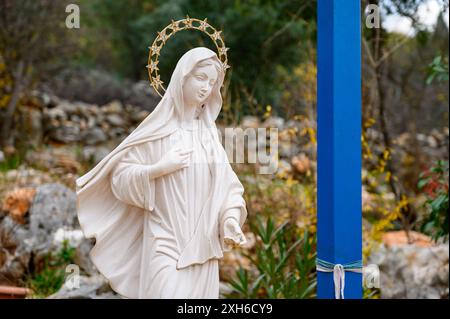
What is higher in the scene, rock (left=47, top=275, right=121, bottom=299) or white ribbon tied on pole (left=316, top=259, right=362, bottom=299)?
white ribbon tied on pole (left=316, top=259, right=362, bottom=299)

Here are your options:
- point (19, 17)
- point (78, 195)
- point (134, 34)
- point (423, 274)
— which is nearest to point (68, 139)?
point (19, 17)

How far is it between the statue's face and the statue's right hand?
276 millimetres

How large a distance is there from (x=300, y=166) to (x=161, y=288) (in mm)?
4189

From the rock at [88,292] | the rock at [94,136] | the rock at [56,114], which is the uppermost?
the rock at [56,114]

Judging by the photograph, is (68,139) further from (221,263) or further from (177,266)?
(177,266)

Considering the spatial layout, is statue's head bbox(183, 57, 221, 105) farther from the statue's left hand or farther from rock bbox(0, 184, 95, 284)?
rock bbox(0, 184, 95, 284)

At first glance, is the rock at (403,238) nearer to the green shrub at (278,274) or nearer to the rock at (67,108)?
the green shrub at (278,274)

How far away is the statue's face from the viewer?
3.33m

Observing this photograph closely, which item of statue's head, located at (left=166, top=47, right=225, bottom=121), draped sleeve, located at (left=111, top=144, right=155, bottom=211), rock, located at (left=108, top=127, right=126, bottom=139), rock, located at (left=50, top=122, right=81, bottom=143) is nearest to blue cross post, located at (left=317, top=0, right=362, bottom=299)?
statue's head, located at (left=166, top=47, right=225, bottom=121)

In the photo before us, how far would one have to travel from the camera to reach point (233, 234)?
3.19 metres

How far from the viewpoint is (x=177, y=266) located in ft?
10.6

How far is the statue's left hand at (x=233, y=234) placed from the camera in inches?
125

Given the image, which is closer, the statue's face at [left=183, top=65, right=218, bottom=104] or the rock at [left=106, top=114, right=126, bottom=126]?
the statue's face at [left=183, top=65, right=218, bottom=104]

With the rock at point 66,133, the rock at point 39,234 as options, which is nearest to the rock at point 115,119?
the rock at point 66,133
